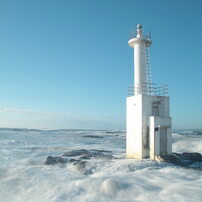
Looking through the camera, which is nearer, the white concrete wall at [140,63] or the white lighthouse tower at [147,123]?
the white lighthouse tower at [147,123]

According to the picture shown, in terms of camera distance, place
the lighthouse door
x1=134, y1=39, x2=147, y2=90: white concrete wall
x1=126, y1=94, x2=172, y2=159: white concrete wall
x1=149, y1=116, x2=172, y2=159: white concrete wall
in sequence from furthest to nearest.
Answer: x1=134, y1=39, x2=147, y2=90: white concrete wall → the lighthouse door → x1=126, y1=94, x2=172, y2=159: white concrete wall → x1=149, y1=116, x2=172, y2=159: white concrete wall

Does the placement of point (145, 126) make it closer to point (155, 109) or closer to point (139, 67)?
point (155, 109)

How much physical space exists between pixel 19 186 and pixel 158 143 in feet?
23.5

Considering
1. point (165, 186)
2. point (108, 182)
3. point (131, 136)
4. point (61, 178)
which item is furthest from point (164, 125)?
point (61, 178)

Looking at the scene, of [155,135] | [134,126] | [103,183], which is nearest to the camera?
[103,183]

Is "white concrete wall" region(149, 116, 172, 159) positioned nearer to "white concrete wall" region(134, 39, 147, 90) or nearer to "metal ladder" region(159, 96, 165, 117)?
"metal ladder" region(159, 96, 165, 117)

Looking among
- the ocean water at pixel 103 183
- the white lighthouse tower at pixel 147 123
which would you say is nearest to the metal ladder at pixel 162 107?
the white lighthouse tower at pixel 147 123

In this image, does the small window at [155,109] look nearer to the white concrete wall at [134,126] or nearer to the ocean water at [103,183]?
the white concrete wall at [134,126]

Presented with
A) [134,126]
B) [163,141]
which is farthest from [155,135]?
[134,126]

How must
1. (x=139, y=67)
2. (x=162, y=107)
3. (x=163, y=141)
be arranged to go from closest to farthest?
(x=163, y=141) → (x=162, y=107) → (x=139, y=67)

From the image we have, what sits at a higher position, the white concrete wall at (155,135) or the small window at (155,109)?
the small window at (155,109)

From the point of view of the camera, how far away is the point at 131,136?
38.3 feet

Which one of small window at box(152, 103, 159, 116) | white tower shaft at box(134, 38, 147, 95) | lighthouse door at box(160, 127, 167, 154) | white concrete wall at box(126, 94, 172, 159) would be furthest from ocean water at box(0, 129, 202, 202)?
white tower shaft at box(134, 38, 147, 95)

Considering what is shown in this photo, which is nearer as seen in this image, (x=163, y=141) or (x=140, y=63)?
(x=163, y=141)
